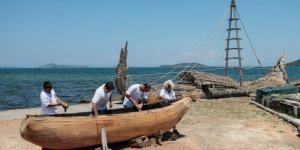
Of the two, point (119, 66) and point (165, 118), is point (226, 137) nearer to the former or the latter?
point (165, 118)

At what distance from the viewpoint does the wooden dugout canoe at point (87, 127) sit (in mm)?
7644

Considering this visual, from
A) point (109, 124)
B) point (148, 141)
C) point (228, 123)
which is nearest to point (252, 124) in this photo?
point (228, 123)

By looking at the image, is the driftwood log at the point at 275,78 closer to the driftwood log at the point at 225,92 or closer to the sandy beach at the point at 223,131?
the driftwood log at the point at 225,92

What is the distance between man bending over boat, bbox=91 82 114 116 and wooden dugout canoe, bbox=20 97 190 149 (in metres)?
0.61

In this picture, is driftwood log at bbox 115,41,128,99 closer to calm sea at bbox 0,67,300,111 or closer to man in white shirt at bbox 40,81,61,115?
calm sea at bbox 0,67,300,111

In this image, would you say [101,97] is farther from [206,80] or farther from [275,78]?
[275,78]

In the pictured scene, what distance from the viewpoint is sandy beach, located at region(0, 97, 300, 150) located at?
31.8 ft

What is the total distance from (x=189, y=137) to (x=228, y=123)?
2609 mm

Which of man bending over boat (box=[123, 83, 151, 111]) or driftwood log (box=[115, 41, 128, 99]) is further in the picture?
driftwood log (box=[115, 41, 128, 99])

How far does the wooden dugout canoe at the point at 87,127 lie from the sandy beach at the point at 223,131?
0.63 metres

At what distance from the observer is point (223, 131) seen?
1130cm

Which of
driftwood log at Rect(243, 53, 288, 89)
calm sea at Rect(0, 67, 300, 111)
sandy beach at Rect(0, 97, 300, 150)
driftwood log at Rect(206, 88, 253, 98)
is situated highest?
driftwood log at Rect(243, 53, 288, 89)

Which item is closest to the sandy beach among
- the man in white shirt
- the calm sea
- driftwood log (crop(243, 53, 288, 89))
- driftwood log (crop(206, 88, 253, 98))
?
the man in white shirt

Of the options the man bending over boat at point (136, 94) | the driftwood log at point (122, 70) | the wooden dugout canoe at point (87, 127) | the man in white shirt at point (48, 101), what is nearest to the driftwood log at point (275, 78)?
the driftwood log at point (122, 70)
